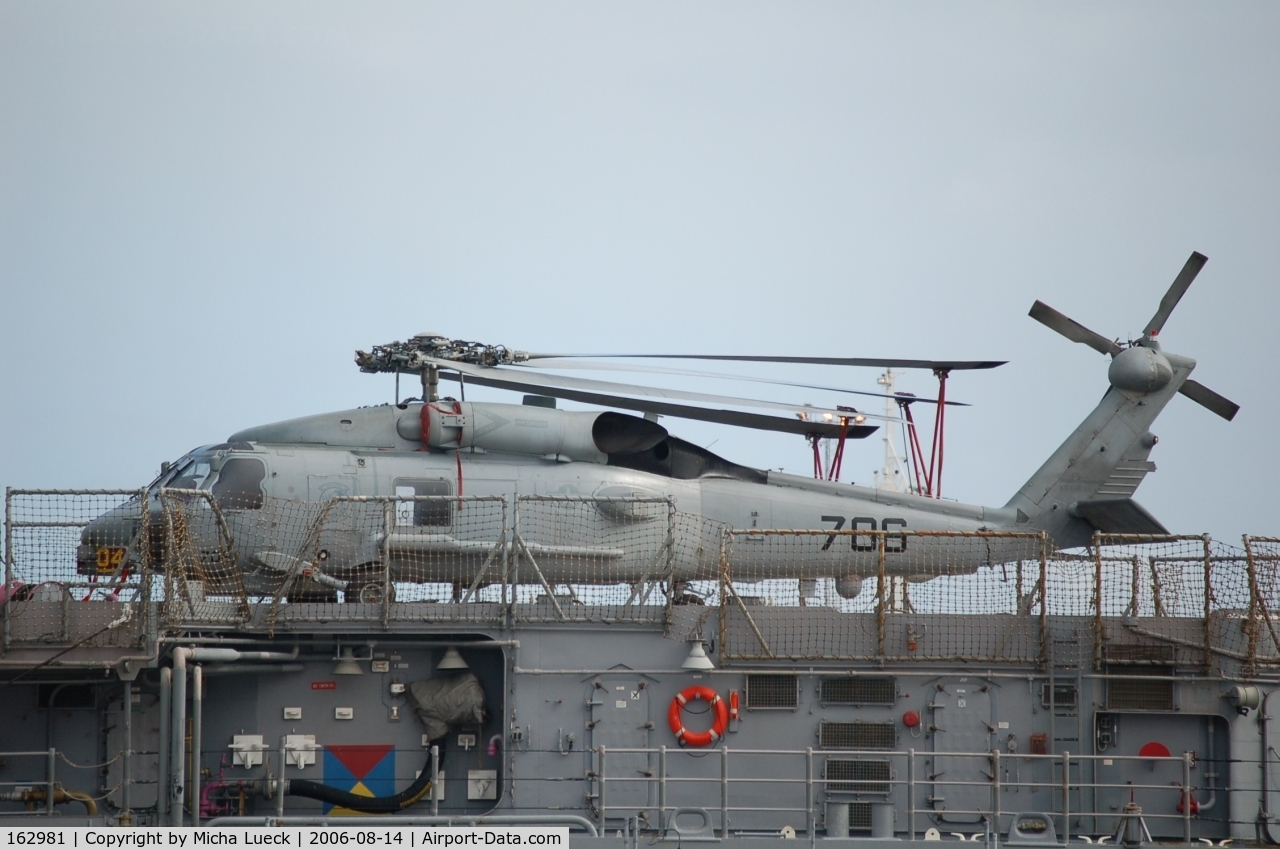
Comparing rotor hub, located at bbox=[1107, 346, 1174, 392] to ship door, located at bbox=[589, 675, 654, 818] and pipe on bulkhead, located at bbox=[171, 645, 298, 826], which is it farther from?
pipe on bulkhead, located at bbox=[171, 645, 298, 826]

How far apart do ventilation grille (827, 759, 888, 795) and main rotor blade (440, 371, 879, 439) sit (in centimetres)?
584

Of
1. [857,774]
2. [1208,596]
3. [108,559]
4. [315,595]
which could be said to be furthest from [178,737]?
[1208,596]

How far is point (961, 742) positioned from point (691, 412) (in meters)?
6.34

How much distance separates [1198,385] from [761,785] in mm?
9643

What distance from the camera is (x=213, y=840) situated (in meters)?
12.4

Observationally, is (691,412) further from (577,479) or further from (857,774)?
(857,774)

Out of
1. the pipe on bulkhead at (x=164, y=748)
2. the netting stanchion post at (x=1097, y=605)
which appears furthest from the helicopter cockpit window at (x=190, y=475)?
the netting stanchion post at (x=1097, y=605)

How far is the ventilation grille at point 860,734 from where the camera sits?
14.8 meters

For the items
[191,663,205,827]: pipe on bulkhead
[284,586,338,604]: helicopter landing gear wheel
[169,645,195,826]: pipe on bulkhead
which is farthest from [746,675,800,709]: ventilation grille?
[169,645,195,826]: pipe on bulkhead

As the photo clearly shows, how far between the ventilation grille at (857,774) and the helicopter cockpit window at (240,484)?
7594 mm

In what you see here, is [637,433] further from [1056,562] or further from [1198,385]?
[1198,385]

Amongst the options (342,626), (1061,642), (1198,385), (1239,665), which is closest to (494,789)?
(342,626)

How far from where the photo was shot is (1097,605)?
14898 millimetres

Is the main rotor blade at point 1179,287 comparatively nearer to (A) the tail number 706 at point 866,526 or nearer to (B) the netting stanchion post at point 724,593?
(A) the tail number 706 at point 866,526
